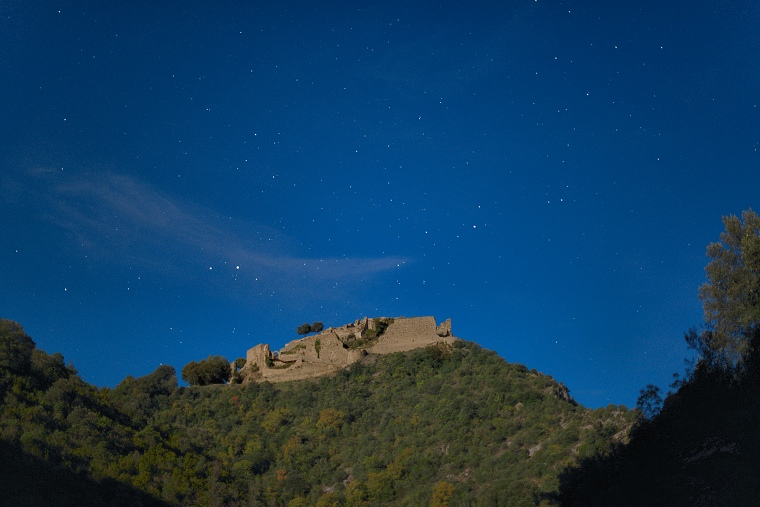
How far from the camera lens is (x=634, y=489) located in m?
26.0

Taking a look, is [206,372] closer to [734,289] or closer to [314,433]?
[314,433]

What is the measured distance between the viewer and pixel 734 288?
28062 mm

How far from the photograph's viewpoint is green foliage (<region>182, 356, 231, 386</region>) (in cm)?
6825

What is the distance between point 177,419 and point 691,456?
4213 centimetres

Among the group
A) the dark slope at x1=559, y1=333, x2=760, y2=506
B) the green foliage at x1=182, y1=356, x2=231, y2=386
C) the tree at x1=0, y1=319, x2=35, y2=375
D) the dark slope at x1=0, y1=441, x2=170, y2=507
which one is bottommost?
the dark slope at x1=0, y1=441, x2=170, y2=507

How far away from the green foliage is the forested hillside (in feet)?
12.9

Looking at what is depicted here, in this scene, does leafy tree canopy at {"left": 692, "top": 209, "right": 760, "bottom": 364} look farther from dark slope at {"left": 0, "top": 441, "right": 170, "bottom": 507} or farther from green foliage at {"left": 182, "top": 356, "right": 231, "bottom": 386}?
green foliage at {"left": 182, "top": 356, "right": 231, "bottom": 386}

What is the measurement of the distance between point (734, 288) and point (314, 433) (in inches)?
1346

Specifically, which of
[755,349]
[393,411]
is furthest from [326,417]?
[755,349]

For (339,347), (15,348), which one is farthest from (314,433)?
(15,348)

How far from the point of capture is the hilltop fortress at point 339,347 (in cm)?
6184

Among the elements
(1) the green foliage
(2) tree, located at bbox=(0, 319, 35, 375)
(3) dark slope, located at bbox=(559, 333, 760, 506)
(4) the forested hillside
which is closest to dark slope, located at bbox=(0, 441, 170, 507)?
(4) the forested hillside

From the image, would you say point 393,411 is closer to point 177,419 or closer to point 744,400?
point 177,419

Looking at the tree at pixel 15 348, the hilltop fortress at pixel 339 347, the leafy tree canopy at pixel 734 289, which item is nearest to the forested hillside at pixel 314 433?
the tree at pixel 15 348
